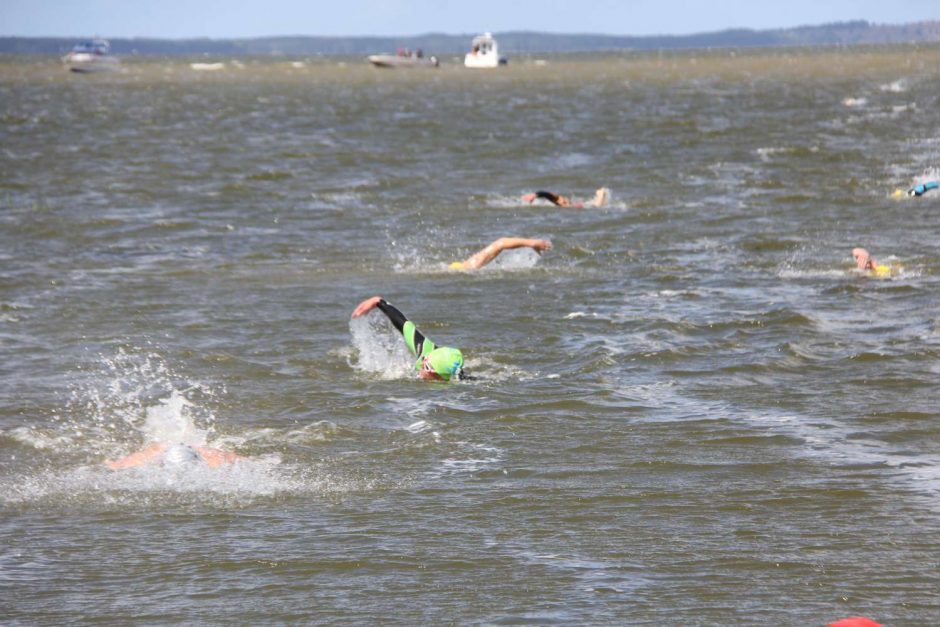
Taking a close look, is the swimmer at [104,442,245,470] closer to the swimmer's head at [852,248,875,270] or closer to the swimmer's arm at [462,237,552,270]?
the swimmer's arm at [462,237,552,270]

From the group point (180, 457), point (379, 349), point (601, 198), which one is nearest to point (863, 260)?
point (379, 349)

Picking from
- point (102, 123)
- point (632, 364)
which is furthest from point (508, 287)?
point (102, 123)

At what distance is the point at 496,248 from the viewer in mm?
18578

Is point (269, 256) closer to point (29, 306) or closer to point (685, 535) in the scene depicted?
point (29, 306)

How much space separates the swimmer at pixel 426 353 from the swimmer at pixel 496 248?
3792 millimetres

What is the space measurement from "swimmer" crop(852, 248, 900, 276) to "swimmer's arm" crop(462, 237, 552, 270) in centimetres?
421

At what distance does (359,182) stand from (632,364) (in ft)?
61.4

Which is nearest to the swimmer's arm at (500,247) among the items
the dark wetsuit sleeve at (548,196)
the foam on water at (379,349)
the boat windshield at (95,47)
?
the foam on water at (379,349)

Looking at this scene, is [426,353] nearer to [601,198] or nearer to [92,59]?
[601,198]

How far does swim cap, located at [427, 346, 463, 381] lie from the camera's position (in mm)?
13234

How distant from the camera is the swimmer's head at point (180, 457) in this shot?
34.9 ft

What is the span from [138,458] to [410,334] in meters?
3.66

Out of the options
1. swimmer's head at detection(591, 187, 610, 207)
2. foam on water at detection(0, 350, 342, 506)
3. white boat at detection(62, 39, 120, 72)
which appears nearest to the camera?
foam on water at detection(0, 350, 342, 506)

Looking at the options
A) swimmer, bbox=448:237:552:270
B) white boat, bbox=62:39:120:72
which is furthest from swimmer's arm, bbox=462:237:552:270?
white boat, bbox=62:39:120:72
